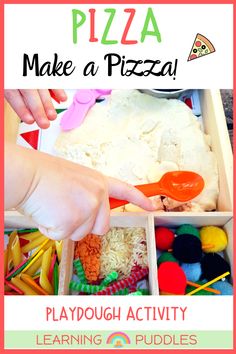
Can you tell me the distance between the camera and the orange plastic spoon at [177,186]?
2.52 feet

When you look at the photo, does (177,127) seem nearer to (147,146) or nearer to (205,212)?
(147,146)

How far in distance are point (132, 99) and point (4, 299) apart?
58 cm

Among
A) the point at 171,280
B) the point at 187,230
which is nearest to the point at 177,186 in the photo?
the point at 187,230

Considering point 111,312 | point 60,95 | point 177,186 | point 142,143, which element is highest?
point 60,95

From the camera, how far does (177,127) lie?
36.6 inches

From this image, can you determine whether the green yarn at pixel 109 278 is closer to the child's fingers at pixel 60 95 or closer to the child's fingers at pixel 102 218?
the child's fingers at pixel 102 218

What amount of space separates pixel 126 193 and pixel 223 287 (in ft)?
0.80

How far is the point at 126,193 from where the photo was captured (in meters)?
0.67

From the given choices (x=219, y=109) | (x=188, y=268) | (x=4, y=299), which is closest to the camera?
(x=4, y=299)

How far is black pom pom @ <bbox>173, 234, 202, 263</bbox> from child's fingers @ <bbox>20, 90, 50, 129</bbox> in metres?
0.40

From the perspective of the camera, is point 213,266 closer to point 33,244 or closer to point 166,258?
point 166,258

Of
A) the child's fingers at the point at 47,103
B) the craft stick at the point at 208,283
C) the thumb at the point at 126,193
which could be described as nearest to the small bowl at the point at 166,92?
the child's fingers at the point at 47,103

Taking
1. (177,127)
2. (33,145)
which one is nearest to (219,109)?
(177,127)

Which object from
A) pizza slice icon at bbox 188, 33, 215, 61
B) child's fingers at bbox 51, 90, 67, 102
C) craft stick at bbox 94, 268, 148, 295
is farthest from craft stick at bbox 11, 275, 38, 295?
pizza slice icon at bbox 188, 33, 215, 61
